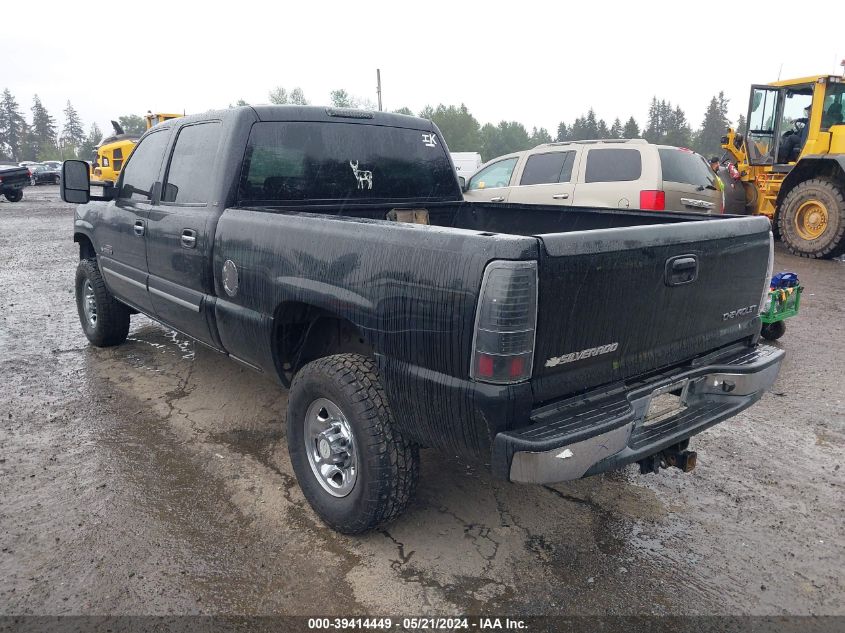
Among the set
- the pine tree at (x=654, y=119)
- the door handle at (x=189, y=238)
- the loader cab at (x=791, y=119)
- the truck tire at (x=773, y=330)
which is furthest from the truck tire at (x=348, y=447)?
the pine tree at (x=654, y=119)

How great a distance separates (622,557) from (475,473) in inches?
37.9

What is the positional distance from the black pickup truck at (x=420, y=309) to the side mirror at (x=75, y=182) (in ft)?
2.32

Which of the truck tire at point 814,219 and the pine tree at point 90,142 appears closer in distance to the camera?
the truck tire at point 814,219

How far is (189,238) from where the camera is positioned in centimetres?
368

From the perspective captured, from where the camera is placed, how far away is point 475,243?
7.13 feet

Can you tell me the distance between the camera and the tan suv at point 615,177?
816cm

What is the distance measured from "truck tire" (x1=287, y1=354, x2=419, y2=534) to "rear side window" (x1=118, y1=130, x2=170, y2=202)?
7.46 feet

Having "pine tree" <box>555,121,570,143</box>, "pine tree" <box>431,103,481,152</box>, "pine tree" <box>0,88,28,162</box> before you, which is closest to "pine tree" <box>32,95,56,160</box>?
"pine tree" <box>0,88,28,162</box>

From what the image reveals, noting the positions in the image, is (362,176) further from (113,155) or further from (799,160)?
(113,155)

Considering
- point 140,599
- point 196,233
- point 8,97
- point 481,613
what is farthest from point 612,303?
point 8,97

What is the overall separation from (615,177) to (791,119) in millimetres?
6087

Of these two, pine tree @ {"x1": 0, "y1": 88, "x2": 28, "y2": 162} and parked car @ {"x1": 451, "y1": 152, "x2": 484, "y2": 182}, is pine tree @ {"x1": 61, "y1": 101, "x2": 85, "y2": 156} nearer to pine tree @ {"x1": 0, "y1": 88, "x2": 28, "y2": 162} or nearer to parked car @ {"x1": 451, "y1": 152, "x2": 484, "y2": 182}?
pine tree @ {"x1": 0, "y1": 88, "x2": 28, "y2": 162}

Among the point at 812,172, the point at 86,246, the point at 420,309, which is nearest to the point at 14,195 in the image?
the point at 86,246

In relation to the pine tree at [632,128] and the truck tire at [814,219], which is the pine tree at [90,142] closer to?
the pine tree at [632,128]
